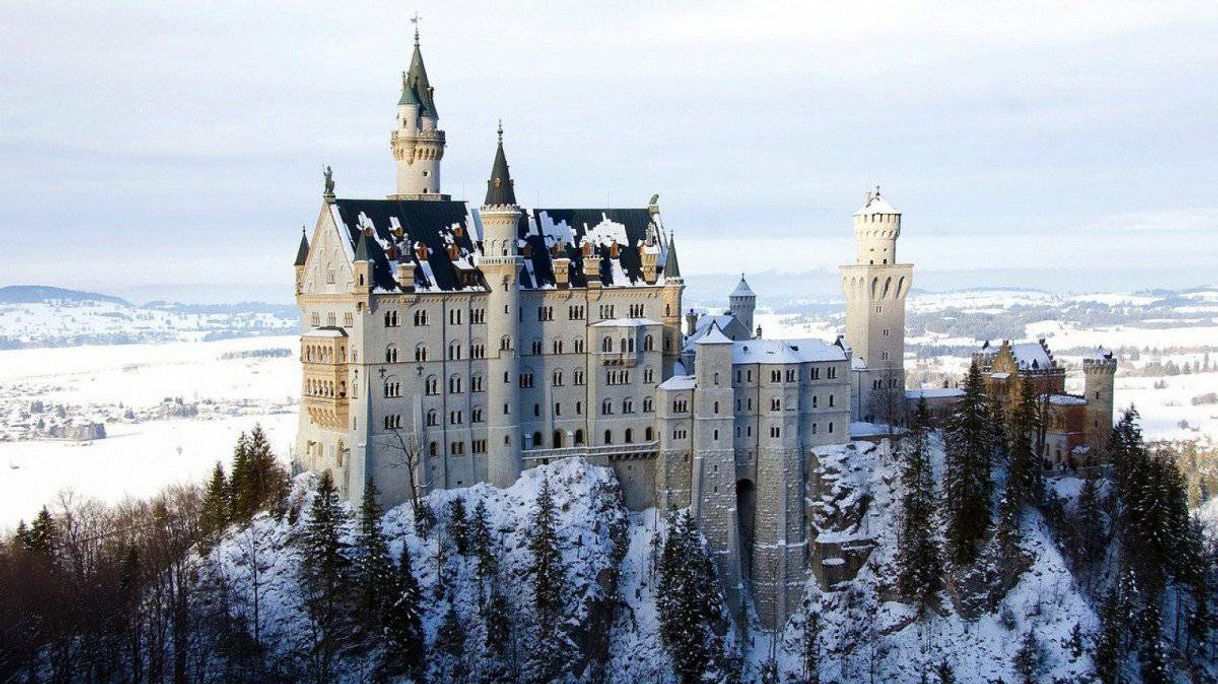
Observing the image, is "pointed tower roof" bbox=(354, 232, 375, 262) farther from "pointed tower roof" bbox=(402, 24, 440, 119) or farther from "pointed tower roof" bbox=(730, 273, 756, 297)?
"pointed tower roof" bbox=(730, 273, 756, 297)

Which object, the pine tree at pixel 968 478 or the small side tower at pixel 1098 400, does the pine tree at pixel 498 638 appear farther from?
the small side tower at pixel 1098 400

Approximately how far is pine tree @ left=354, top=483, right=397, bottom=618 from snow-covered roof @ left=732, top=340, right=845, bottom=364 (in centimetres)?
2968

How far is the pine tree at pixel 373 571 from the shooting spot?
83438 millimetres

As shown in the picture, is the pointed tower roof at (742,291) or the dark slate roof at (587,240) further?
the pointed tower roof at (742,291)

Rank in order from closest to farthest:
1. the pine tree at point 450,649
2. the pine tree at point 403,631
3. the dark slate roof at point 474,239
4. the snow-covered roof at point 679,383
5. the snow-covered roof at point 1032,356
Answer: the pine tree at point 403,631
the pine tree at point 450,649
the dark slate roof at point 474,239
the snow-covered roof at point 679,383
the snow-covered roof at point 1032,356

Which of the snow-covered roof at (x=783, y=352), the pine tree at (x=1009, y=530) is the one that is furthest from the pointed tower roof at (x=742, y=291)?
the pine tree at (x=1009, y=530)

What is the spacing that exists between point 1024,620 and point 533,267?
4302cm

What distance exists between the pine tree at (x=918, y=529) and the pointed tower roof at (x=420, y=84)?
4517 centimetres

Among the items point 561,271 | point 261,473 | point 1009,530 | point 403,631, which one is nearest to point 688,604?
point 403,631

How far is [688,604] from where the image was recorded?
3524 inches

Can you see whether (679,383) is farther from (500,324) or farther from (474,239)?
(474,239)

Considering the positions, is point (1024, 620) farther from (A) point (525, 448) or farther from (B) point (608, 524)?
(A) point (525, 448)

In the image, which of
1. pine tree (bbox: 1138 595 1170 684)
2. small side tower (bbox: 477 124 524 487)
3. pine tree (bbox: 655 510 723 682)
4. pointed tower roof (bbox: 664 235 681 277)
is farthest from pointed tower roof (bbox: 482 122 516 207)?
pine tree (bbox: 1138 595 1170 684)

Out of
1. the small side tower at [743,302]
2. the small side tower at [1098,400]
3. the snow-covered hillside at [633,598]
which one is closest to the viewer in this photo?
the snow-covered hillside at [633,598]
